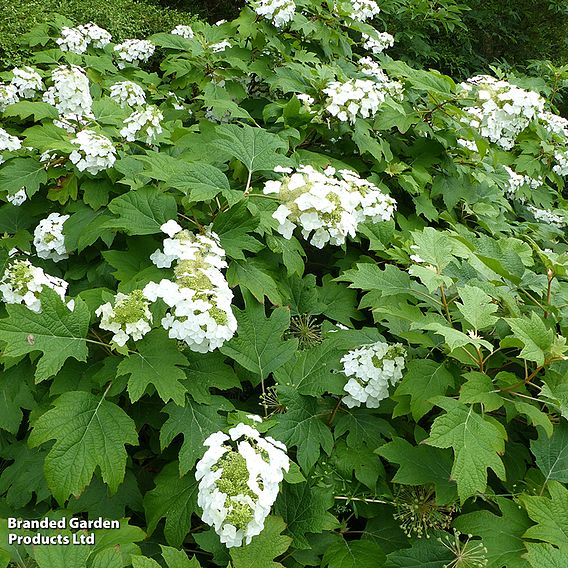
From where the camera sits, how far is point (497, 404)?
1.74 metres


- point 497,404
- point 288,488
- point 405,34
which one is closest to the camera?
point 497,404

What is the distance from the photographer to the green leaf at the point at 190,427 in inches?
73.6

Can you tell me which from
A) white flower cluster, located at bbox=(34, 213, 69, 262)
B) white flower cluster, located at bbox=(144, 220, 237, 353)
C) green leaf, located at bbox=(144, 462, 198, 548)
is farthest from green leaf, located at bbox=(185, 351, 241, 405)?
white flower cluster, located at bbox=(34, 213, 69, 262)

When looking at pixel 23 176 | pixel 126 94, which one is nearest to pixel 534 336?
pixel 23 176

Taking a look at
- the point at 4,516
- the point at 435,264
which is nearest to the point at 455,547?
the point at 435,264

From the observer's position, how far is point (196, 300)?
1789 mm

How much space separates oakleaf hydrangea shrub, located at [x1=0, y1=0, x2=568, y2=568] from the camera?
68.4 inches

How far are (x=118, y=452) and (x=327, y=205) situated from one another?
1143mm

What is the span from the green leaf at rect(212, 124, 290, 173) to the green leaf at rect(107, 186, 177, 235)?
1.29ft

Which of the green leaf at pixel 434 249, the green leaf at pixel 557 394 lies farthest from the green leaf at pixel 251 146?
the green leaf at pixel 557 394

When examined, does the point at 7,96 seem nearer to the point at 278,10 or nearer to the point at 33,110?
the point at 33,110

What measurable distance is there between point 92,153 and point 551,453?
7.05 feet

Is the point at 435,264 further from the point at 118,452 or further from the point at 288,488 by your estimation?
the point at 118,452

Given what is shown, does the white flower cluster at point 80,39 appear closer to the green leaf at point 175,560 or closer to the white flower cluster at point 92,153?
the white flower cluster at point 92,153
